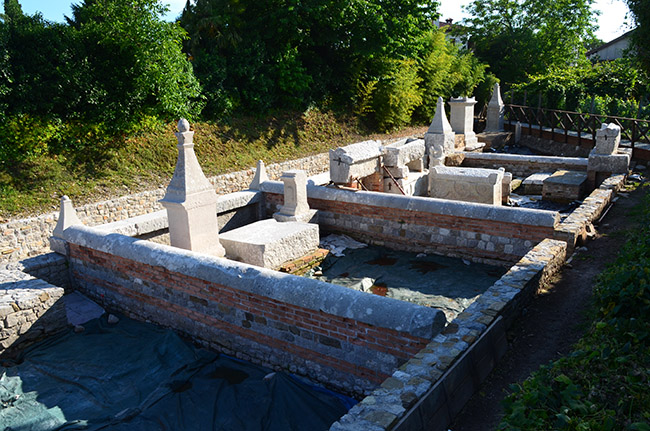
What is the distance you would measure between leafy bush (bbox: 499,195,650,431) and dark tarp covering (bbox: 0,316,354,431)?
207cm

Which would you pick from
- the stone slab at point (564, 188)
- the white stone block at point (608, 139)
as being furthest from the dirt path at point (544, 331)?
the white stone block at point (608, 139)

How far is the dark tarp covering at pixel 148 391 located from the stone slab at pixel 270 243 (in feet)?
6.31

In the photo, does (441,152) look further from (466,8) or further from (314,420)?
(466,8)

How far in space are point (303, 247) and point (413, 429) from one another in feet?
16.5

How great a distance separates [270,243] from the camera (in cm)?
741

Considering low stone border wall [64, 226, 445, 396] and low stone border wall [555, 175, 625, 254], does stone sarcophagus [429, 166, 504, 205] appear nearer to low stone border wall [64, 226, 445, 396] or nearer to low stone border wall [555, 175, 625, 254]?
low stone border wall [555, 175, 625, 254]

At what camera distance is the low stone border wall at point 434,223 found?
7.37 meters

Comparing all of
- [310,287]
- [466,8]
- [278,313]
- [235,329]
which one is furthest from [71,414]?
[466,8]

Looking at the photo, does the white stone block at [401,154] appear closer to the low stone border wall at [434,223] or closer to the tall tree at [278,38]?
the low stone border wall at [434,223]

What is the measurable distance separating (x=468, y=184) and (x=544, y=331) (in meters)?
6.03

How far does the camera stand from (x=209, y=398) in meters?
4.80

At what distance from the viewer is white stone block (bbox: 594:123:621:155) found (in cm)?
1067

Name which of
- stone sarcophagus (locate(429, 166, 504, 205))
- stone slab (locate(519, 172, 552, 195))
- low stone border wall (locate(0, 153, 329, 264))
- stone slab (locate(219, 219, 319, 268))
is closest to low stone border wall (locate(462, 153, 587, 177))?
stone slab (locate(519, 172, 552, 195))

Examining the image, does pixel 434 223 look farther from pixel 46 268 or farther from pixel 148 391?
pixel 46 268
